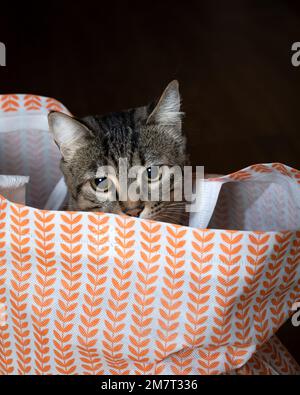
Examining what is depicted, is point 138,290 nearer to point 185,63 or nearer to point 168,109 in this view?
point 168,109

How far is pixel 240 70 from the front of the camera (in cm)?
236

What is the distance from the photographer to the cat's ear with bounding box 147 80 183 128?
997 millimetres

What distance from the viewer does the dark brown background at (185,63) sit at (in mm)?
2113

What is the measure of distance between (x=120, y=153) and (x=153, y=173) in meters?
0.08

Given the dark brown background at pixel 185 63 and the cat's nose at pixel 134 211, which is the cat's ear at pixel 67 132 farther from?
the dark brown background at pixel 185 63

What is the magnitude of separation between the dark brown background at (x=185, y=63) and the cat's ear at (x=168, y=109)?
0.94m

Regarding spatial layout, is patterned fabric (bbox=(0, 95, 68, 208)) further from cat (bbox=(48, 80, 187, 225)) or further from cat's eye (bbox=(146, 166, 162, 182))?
cat's eye (bbox=(146, 166, 162, 182))

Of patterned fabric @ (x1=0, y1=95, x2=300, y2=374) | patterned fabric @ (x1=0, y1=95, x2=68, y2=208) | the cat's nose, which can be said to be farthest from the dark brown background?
patterned fabric @ (x1=0, y1=95, x2=300, y2=374)

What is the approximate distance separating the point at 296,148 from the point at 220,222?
39.6 inches

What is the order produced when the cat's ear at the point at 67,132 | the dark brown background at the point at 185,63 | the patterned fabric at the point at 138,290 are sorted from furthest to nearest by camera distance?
the dark brown background at the point at 185,63, the cat's ear at the point at 67,132, the patterned fabric at the point at 138,290

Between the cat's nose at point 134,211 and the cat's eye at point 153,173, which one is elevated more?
the cat's eye at point 153,173

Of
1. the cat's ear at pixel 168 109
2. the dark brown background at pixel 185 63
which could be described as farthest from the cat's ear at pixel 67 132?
the dark brown background at pixel 185 63

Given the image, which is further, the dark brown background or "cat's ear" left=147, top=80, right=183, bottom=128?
the dark brown background

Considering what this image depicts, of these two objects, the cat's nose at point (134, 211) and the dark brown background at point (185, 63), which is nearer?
the cat's nose at point (134, 211)
